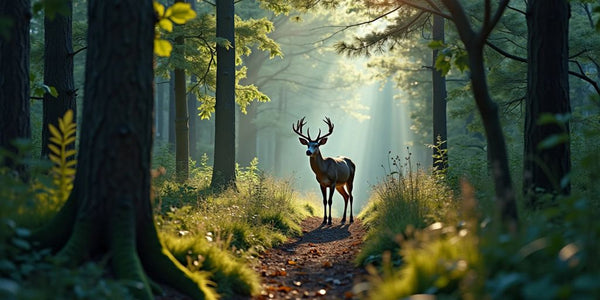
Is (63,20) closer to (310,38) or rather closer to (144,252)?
(144,252)

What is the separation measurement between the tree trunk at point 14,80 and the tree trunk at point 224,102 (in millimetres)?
6573

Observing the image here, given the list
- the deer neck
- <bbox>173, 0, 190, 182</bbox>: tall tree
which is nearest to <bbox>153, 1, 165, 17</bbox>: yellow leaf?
the deer neck

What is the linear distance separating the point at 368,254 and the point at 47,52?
6781mm

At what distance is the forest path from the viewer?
Result: 6020mm

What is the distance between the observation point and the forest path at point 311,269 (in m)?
6.02

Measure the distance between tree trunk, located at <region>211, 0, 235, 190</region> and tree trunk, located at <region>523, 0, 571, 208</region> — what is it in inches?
314

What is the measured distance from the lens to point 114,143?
4.63 m

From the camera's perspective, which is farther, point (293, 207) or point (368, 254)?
point (293, 207)

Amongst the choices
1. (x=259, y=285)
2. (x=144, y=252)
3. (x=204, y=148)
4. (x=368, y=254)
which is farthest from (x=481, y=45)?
(x=204, y=148)

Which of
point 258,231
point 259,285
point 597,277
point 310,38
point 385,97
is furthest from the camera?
point 385,97

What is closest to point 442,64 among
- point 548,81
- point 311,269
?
point 548,81

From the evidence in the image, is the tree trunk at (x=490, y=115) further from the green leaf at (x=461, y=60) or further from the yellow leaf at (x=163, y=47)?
the yellow leaf at (x=163, y=47)

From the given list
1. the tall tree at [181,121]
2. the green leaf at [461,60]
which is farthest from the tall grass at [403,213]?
the tall tree at [181,121]

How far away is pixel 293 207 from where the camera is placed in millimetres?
14031
